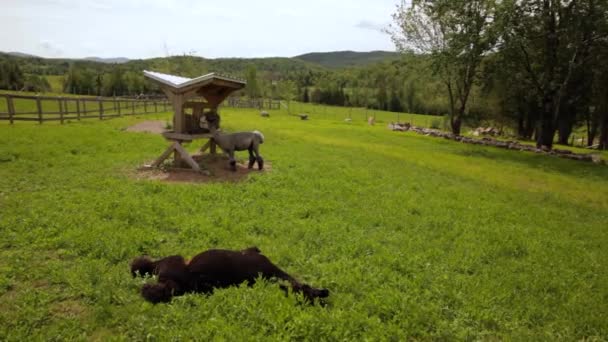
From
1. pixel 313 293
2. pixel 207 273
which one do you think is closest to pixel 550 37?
pixel 313 293

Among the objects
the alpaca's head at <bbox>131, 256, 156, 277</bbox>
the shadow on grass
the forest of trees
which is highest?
the forest of trees

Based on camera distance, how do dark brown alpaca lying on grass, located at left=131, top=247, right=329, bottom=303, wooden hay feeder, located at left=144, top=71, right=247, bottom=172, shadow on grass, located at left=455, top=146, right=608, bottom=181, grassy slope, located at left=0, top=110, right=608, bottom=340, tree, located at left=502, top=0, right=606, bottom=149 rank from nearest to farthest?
grassy slope, located at left=0, top=110, right=608, bottom=340 < dark brown alpaca lying on grass, located at left=131, top=247, right=329, bottom=303 < wooden hay feeder, located at left=144, top=71, right=247, bottom=172 < shadow on grass, located at left=455, top=146, right=608, bottom=181 < tree, located at left=502, top=0, right=606, bottom=149

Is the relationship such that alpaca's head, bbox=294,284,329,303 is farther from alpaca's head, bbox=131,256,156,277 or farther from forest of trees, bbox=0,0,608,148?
forest of trees, bbox=0,0,608,148

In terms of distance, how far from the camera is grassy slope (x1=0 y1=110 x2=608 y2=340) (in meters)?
3.51

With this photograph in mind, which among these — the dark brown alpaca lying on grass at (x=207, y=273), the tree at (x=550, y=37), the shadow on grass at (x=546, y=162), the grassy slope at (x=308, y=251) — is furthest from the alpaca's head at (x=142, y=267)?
the tree at (x=550, y=37)

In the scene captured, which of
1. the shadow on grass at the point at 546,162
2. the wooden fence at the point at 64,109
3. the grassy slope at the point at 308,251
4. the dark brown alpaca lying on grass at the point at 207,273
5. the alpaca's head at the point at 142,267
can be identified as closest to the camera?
the grassy slope at the point at 308,251

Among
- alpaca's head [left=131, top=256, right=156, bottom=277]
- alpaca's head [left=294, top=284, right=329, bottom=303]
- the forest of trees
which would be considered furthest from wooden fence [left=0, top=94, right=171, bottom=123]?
alpaca's head [left=294, top=284, right=329, bottom=303]

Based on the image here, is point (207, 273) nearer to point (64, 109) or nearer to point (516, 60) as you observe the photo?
point (516, 60)

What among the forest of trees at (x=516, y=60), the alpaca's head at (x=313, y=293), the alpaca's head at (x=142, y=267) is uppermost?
the forest of trees at (x=516, y=60)

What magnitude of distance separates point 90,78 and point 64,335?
10899 centimetres

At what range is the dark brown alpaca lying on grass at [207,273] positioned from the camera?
3.77 metres

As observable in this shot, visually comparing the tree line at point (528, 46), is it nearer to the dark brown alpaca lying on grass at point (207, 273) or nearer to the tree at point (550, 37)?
the tree at point (550, 37)

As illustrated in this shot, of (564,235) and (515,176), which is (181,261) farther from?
(515,176)

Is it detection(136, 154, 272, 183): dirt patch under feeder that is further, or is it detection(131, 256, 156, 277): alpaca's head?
detection(136, 154, 272, 183): dirt patch under feeder
